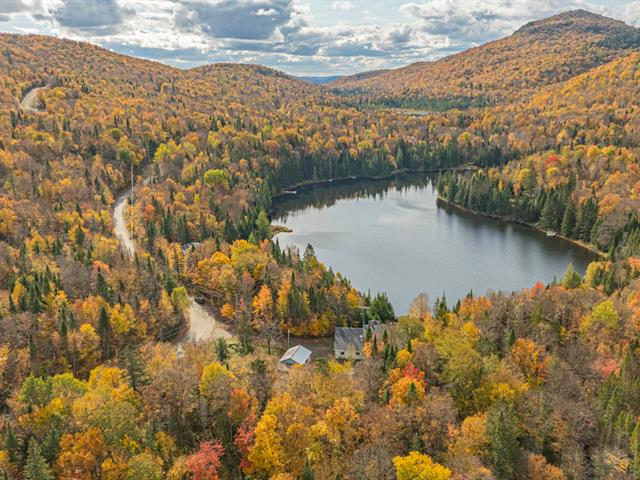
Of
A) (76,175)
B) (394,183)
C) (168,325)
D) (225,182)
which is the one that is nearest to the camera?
(168,325)

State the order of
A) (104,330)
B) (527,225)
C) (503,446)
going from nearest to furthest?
(503,446) < (104,330) < (527,225)

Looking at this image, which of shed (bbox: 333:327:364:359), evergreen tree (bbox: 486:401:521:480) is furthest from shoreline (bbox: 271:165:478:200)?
evergreen tree (bbox: 486:401:521:480)

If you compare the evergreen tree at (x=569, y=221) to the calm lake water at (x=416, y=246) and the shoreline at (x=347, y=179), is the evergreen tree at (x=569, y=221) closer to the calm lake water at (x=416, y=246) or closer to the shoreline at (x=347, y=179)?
the calm lake water at (x=416, y=246)

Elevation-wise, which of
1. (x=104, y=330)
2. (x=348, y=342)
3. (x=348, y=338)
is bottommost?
(x=348, y=342)

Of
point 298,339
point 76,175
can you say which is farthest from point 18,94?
point 298,339

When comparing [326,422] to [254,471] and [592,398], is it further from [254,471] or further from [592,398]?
[592,398]

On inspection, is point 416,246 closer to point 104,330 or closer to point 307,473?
point 104,330

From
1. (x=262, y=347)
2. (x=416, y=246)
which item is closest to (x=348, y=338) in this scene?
(x=262, y=347)
